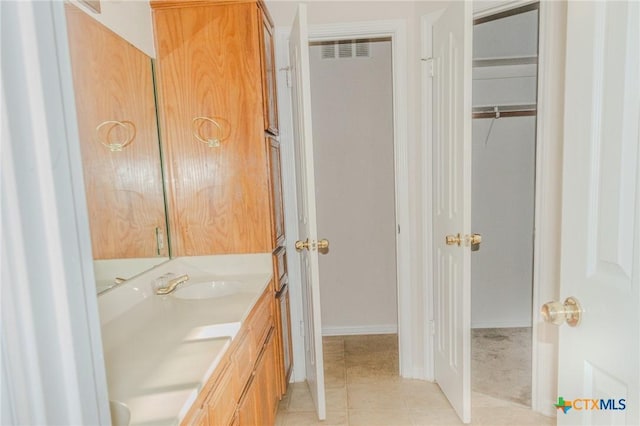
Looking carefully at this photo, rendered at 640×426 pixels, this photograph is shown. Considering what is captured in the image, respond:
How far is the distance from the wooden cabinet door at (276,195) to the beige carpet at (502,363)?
1591 millimetres

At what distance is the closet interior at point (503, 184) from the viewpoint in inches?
112

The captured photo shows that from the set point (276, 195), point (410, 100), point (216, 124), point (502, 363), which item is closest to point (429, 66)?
point (410, 100)

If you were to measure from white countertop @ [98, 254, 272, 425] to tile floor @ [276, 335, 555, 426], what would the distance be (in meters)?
0.89

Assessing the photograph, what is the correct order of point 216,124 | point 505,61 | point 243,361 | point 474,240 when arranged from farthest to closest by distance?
point 505,61, point 216,124, point 474,240, point 243,361

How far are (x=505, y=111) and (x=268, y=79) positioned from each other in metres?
1.92

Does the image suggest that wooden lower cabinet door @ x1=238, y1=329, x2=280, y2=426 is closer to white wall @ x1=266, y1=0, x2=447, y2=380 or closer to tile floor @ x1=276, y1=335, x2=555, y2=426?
tile floor @ x1=276, y1=335, x2=555, y2=426

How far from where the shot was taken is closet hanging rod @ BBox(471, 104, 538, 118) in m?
2.92

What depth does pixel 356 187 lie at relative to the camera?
3.14 metres

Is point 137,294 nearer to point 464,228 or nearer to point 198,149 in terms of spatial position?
point 198,149

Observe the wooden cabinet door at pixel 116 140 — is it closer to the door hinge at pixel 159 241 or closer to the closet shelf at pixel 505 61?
the door hinge at pixel 159 241

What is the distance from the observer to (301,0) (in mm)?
2340

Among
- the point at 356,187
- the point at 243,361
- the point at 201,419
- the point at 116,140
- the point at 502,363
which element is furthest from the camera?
the point at 356,187

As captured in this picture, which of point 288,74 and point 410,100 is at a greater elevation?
point 288,74

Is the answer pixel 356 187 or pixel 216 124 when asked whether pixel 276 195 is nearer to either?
pixel 216 124
